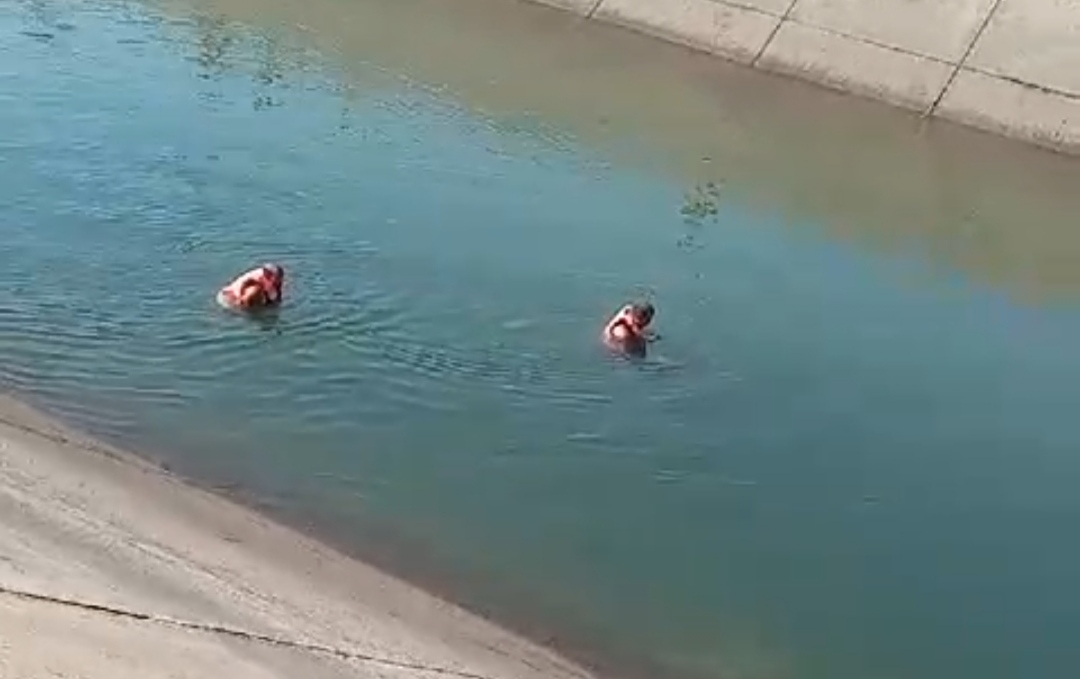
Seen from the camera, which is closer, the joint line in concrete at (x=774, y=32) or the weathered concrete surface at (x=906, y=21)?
the weathered concrete surface at (x=906, y=21)

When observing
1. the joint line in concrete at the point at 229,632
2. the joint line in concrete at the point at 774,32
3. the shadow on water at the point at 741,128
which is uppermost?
the joint line in concrete at the point at 774,32

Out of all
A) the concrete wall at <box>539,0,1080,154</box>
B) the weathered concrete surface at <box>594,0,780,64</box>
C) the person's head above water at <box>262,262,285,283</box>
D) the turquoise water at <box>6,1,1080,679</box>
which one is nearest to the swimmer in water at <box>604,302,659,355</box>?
the turquoise water at <box>6,1,1080,679</box>

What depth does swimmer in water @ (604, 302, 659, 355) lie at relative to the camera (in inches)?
529

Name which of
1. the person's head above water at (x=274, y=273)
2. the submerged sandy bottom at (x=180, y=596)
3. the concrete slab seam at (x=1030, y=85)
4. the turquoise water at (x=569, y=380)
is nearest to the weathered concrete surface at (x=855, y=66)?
the concrete slab seam at (x=1030, y=85)

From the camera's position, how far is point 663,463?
12.4 m

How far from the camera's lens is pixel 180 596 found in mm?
9539

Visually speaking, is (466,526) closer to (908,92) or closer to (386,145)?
(386,145)

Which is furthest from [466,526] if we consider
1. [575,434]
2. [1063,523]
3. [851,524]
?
[1063,523]

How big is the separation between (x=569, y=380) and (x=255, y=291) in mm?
2320

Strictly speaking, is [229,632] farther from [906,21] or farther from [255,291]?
[906,21]

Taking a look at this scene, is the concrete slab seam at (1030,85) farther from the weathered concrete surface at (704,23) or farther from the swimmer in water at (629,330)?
the swimmer in water at (629,330)

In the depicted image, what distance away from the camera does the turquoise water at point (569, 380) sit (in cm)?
1113

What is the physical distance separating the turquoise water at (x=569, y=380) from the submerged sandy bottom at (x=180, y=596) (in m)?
0.56

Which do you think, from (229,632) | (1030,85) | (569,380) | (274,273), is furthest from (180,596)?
(1030,85)
